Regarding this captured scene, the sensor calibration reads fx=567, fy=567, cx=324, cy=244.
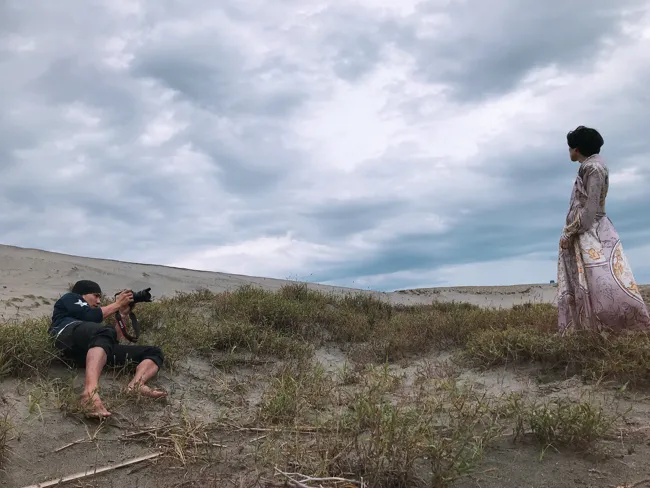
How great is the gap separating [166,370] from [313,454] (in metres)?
2.55

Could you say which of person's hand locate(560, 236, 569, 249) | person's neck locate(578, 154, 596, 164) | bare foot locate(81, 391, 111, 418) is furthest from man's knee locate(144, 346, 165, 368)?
person's neck locate(578, 154, 596, 164)

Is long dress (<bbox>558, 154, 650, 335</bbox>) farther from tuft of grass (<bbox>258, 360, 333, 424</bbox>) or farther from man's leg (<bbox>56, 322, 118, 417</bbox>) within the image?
man's leg (<bbox>56, 322, 118, 417</bbox>)

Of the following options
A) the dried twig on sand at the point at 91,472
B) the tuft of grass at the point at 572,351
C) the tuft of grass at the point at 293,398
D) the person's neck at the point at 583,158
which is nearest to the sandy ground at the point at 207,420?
the dried twig on sand at the point at 91,472

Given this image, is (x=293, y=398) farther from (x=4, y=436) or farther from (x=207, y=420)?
(x=4, y=436)

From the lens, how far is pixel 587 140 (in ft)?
17.7

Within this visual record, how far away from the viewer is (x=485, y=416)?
3.88m

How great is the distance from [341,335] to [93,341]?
10.6 feet

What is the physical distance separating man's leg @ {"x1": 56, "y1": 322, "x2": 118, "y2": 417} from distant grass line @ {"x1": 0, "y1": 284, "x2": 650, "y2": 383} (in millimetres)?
154

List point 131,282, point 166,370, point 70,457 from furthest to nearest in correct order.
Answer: point 131,282, point 166,370, point 70,457

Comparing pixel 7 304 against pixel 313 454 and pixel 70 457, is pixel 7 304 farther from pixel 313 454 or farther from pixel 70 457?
pixel 313 454

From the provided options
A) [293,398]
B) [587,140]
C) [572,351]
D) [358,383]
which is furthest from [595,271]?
[293,398]

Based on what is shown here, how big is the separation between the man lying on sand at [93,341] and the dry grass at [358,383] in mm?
177

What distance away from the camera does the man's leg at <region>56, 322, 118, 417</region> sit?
14.3ft

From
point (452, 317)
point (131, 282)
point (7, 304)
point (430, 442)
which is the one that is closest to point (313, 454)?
point (430, 442)
